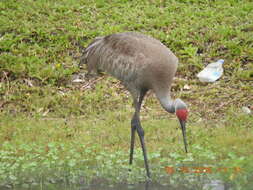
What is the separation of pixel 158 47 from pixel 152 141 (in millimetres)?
1532

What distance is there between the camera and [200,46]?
10.8 m

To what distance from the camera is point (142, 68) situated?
23.5ft

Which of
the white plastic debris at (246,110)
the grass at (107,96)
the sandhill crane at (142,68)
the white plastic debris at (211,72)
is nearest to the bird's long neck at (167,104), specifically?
the sandhill crane at (142,68)

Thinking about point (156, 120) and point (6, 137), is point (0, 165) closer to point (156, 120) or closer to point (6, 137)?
point (6, 137)

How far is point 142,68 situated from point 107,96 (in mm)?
Answer: 2649

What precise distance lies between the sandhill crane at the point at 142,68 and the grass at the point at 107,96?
565mm

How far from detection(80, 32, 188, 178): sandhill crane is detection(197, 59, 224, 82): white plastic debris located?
260 cm

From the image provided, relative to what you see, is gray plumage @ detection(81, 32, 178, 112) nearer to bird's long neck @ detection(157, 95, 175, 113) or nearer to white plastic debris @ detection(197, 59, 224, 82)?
bird's long neck @ detection(157, 95, 175, 113)

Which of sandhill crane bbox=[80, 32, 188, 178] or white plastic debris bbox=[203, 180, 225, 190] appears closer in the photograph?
white plastic debris bbox=[203, 180, 225, 190]

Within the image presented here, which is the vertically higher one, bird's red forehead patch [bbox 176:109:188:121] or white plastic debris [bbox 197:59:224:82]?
bird's red forehead patch [bbox 176:109:188:121]

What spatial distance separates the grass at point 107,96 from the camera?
702 centimetres

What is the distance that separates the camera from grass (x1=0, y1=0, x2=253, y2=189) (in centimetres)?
702

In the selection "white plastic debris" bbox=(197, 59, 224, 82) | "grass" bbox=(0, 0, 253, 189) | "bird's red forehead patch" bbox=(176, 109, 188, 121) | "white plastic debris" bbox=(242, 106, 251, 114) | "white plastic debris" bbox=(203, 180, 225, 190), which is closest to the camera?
"white plastic debris" bbox=(203, 180, 225, 190)

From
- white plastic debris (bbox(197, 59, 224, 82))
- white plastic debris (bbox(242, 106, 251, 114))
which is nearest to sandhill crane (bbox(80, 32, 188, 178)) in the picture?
white plastic debris (bbox(242, 106, 251, 114))
